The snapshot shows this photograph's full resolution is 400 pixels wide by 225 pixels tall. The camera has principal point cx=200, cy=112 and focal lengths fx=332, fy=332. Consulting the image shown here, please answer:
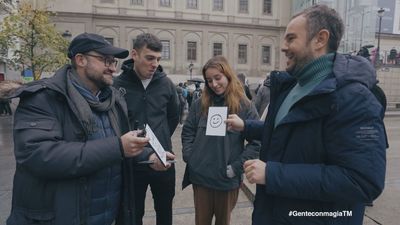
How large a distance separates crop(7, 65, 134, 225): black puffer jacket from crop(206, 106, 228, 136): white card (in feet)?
3.30

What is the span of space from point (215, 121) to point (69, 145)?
131cm

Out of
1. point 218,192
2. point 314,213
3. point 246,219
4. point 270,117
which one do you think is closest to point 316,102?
point 270,117

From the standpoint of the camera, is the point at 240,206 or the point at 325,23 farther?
the point at 240,206

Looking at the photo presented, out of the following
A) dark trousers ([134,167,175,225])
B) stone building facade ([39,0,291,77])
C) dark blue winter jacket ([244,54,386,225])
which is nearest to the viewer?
dark blue winter jacket ([244,54,386,225])

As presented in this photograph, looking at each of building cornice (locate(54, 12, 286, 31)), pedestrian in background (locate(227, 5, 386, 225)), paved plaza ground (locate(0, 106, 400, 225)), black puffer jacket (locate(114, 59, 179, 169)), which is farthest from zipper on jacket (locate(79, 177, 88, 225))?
building cornice (locate(54, 12, 286, 31))

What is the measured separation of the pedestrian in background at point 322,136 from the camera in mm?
1552

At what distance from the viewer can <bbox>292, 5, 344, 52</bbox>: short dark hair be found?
1708 mm

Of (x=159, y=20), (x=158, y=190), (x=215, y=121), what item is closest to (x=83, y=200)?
(x=215, y=121)

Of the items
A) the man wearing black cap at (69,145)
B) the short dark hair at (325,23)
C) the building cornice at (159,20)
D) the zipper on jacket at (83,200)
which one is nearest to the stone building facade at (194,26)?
the building cornice at (159,20)

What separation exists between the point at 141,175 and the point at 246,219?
1711 millimetres

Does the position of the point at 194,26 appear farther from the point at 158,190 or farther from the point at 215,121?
the point at 215,121

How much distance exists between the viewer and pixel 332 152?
1604 mm

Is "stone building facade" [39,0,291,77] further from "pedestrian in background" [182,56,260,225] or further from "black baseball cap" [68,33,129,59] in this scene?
"black baseball cap" [68,33,129,59]

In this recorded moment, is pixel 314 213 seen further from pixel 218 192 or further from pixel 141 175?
pixel 141 175
